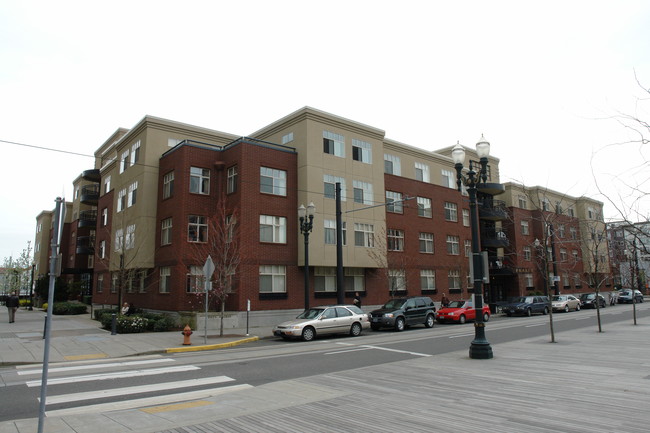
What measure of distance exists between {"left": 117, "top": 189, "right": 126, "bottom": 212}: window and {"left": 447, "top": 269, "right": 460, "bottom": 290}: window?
26.1m

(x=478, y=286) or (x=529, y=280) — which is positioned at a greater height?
(x=478, y=286)

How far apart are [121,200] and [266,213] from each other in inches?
482

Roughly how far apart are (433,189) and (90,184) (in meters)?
35.6

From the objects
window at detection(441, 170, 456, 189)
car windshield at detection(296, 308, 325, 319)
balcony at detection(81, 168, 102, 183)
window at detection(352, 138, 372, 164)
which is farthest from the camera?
balcony at detection(81, 168, 102, 183)

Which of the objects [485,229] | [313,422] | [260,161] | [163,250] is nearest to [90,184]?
[163,250]

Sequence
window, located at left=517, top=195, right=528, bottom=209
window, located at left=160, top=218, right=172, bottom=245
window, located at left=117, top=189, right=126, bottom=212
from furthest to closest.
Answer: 1. window, located at left=517, top=195, right=528, bottom=209
2. window, located at left=117, top=189, right=126, bottom=212
3. window, located at left=160, top=218, right=172, bottom=245

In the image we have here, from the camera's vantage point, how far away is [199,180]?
2734 centimetres

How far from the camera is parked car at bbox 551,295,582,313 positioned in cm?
3888

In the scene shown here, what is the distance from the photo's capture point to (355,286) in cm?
3062

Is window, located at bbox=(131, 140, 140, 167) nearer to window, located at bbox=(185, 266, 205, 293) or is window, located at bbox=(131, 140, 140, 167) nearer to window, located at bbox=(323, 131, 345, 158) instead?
window, located at bbox=(185, 266, 205, 293)

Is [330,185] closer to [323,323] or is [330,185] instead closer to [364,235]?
[364,235]

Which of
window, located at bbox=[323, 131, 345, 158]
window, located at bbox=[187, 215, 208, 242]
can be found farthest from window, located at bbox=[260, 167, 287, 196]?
window, located at bbox=[187, 215, 208, 242]

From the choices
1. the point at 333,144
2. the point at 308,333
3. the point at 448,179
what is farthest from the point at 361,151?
the point at 308,333

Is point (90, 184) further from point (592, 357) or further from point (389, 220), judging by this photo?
point (592, 357)
